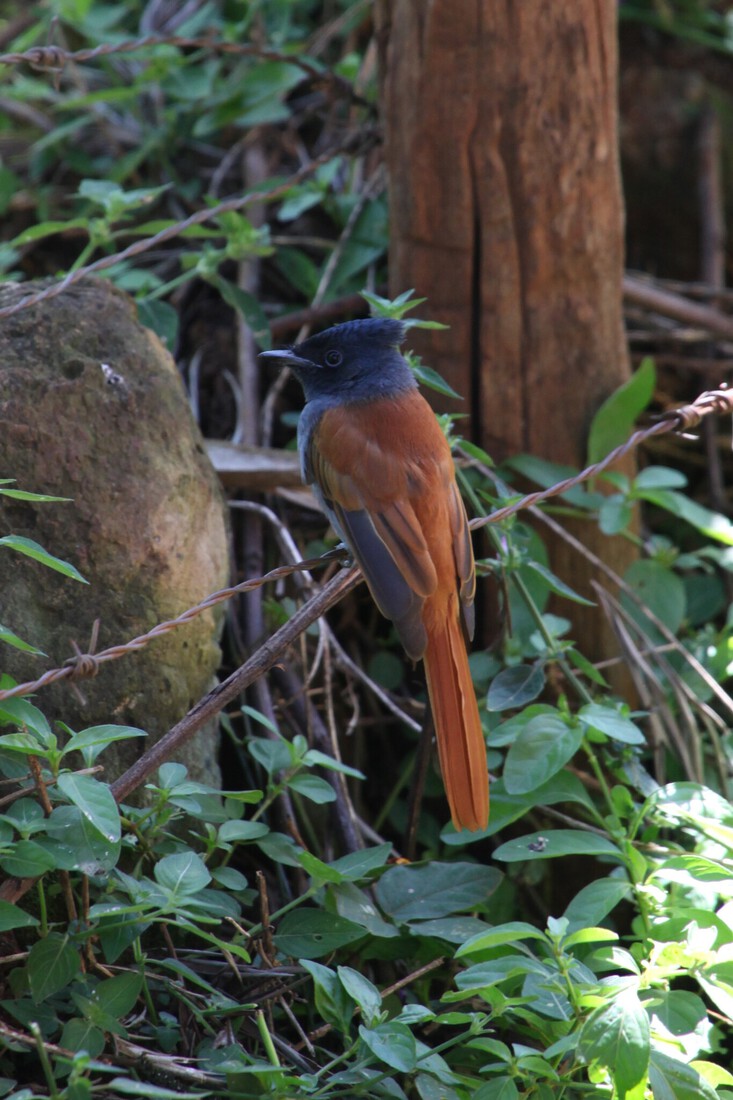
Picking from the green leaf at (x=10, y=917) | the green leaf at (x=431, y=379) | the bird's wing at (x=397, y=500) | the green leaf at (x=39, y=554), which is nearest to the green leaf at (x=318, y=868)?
the bird's wing at (x=397, y=500)

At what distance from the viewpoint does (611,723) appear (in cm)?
273

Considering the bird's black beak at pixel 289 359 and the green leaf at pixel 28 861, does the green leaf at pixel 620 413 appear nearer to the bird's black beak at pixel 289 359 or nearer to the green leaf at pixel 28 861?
the bird's black beak at pixel 289 359

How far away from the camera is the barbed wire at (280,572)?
2.05m

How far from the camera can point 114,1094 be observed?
2070 millimetres

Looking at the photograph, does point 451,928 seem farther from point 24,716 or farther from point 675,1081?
point 24,716

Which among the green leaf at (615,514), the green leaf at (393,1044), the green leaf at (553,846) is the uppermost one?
the green leaf at (615,514)

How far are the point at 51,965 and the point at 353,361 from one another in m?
1.86

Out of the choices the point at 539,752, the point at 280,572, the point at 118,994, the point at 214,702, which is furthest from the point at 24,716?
the point at 539,752

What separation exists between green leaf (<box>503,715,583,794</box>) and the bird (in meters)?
0.09

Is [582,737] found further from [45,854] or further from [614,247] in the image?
[614,247]

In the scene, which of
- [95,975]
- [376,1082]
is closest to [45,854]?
[95,975]

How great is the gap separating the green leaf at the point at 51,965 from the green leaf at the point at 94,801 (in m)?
0.27

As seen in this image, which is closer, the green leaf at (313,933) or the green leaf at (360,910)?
the green leaf at (313,933)

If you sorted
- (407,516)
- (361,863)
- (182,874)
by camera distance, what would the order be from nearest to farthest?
(182,874)
(361,863)
(407,516)
